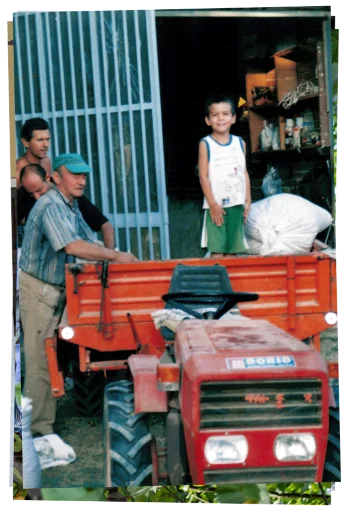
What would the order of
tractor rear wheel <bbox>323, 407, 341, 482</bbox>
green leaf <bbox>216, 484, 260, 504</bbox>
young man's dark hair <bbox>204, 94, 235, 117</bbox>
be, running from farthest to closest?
young man's dark hair <bbox>204, 94, 235, 117</bbox>
green leaf <bbox>216, 484, 260, 504</bbox>
tractor rear wheel <bbox>323, 407, 341, 482</bbox>

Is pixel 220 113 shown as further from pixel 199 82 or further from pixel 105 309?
pixel 105 309

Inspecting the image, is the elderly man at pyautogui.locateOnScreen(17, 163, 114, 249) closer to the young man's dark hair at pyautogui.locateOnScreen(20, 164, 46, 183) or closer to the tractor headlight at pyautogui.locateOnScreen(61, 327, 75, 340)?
the young man's dark hair at pyautogui.locateOnScreen(20, 164, 46, 183)

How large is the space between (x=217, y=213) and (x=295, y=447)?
176 centimetres

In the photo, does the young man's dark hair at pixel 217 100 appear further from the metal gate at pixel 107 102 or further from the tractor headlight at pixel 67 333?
the tractor headlight at pixel 67 333

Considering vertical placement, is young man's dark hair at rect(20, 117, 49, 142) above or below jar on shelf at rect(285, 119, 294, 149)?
above

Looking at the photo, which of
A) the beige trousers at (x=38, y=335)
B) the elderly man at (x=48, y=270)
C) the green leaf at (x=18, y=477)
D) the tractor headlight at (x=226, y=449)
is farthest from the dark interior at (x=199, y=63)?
the green leaf at (x=18, y=477)

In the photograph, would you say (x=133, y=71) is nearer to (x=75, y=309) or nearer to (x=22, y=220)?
(x=22, y=220)

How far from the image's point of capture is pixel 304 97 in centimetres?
501

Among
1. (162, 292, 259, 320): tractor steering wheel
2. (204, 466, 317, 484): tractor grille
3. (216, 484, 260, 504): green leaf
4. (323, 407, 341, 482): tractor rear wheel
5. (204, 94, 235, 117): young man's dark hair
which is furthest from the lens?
(204, 94, 235, 117): young man's dark hair

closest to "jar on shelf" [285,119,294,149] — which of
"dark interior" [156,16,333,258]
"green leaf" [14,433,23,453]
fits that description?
"dark interior" [156,16,333,258]

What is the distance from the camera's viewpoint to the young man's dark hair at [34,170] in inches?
191

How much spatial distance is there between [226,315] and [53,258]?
1.23 m

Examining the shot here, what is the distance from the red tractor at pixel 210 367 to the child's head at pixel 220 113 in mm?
864

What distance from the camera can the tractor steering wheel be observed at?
4.12m
